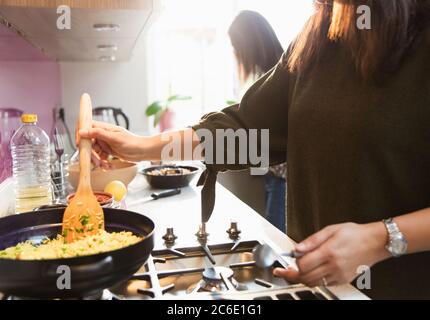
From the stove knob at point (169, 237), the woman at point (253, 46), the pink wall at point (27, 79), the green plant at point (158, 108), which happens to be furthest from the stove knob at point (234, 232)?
the green plant at point (158, 108)

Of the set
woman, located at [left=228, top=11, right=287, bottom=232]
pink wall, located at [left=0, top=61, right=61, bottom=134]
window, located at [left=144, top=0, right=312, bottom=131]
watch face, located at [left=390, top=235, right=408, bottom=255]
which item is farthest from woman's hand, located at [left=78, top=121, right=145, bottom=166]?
window, located at [left=144, top=0, right=312, bottom=131]

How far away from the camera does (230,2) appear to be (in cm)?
359

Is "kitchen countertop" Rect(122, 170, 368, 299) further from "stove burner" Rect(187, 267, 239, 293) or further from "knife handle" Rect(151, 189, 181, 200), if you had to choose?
"stove burner" Rect(187, 267, 239, 293)

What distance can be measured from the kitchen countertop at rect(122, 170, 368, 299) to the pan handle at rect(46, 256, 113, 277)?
0.36 m

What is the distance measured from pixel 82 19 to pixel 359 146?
32.4 inches

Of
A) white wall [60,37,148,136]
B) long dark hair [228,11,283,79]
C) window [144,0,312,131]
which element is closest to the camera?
long dark hair [228,11,283,79]

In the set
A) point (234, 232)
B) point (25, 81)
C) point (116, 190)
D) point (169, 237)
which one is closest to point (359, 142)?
point (234, 232)

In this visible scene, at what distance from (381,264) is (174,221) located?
21.6 inches

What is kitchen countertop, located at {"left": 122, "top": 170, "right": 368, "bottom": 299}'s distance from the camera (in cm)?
100

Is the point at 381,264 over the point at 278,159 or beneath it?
beneath

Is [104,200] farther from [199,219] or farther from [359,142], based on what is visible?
[359,142]

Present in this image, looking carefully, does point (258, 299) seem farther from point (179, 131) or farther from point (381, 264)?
point (179, 131)
